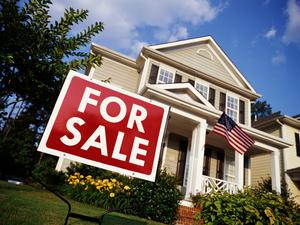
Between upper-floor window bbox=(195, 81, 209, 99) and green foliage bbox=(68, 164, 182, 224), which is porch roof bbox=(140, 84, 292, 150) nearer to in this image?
green foliage bbox=(68, 164, 182, 224)

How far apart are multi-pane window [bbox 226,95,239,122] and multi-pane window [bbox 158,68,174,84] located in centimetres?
447

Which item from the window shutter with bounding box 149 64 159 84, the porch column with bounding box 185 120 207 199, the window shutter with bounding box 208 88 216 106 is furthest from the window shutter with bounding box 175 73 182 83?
the porch column with bounding box 185 120 207 199

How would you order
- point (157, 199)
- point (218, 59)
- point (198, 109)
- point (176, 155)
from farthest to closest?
point (218, 59)
point (176, 155)
point (198, 109)
point (157, 199)

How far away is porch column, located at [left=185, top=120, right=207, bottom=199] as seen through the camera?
9.47 metres

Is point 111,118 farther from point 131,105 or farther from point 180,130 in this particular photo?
point 180,130

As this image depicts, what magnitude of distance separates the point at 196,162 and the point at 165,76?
616 centimetres

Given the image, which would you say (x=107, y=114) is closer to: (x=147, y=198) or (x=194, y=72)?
(x=147, y=198)

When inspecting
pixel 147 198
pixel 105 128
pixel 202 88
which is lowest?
pixel 147 198

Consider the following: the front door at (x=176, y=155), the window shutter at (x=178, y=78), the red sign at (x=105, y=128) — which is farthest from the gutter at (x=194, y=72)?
the red sign at (x=105, y=128)

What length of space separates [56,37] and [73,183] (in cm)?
610

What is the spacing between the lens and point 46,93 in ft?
11.6

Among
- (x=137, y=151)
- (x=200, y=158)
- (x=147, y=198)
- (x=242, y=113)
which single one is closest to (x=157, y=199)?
(x=147, y=198)

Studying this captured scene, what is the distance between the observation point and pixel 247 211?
122 inches

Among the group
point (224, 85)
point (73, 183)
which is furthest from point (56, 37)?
point (224, 85)
